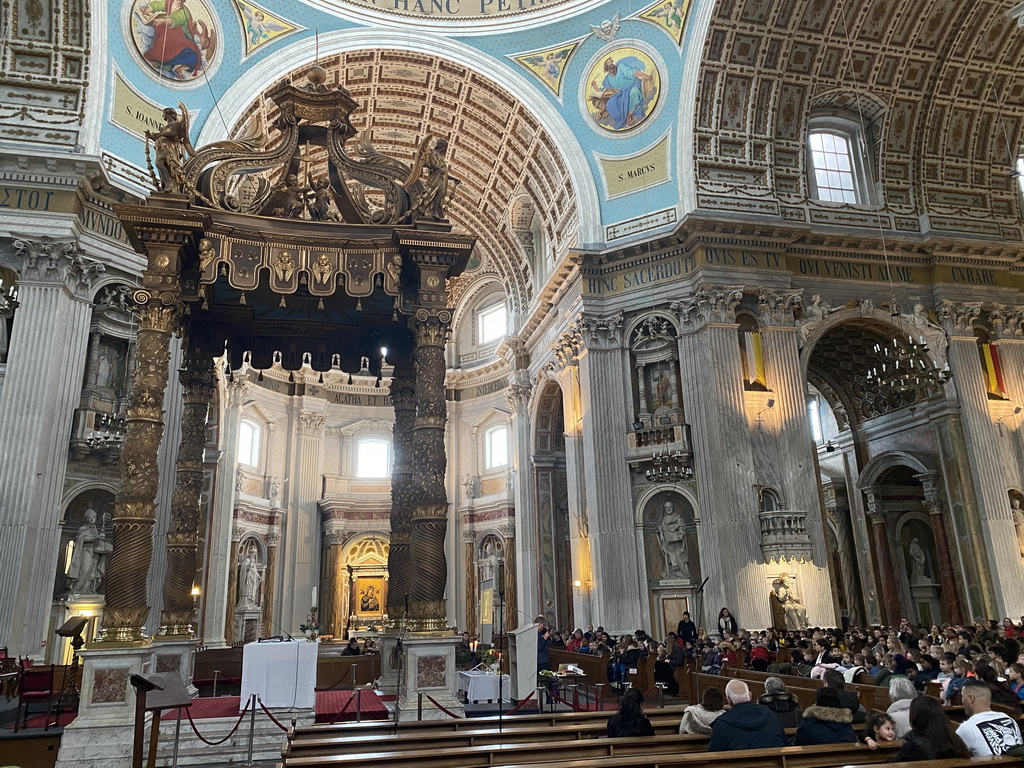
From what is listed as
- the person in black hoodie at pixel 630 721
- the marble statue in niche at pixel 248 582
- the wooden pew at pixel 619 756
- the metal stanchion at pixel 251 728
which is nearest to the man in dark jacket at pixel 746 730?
the wooden pew at pixel 619 756

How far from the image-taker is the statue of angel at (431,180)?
9.35 m

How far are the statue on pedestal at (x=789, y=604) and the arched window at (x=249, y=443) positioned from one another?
1806 centimetres

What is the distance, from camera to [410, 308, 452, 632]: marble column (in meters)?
8.46

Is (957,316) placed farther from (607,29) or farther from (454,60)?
(454,60)

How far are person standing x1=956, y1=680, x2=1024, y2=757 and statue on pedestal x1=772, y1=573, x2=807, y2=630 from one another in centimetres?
1212

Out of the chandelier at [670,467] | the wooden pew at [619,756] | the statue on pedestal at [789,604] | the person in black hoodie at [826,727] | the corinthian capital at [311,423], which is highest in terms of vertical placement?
the corinthian capital at [311,423]

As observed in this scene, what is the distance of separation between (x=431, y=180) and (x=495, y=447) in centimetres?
2092

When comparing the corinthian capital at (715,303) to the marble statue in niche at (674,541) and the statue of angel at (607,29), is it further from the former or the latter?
the statue of angel at (607,29)

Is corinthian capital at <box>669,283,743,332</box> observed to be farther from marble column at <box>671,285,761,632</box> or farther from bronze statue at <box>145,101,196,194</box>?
bronze statue at <box>145,101,196,194</box>

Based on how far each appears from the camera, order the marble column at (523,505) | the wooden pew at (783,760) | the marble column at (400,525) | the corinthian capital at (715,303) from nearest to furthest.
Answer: the wooden pew at (783,760)
the marble column at (400,525)
the corinthian capital at (715,303)
the marble column at (523,505)

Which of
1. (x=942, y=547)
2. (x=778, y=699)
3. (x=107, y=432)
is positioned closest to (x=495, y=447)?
(x=942, y=547)

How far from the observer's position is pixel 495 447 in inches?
1172

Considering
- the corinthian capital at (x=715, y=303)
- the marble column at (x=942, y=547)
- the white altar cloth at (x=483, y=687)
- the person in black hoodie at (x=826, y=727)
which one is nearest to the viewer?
the person in black hoodie at (x=826, y=727)

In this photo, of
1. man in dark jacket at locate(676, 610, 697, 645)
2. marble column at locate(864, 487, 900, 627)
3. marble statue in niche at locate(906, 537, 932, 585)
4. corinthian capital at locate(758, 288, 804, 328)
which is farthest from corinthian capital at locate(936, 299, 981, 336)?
man in dark jacket at locate(676, 610, 697, 645)
